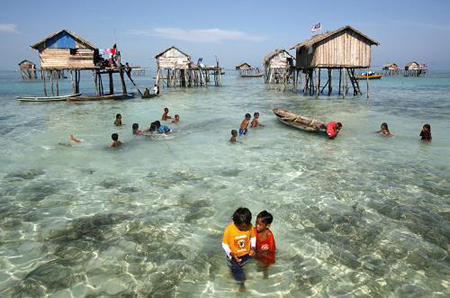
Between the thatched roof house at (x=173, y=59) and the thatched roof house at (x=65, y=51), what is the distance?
13.3 m

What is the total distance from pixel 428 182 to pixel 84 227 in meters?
9.74

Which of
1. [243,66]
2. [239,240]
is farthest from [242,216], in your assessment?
[243,66]

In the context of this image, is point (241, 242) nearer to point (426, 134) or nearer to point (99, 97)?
point (426, 134)

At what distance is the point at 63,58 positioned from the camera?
29.8 meters

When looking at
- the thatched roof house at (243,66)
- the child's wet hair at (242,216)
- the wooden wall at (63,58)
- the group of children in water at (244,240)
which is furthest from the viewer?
the thatched roof house at (243,66)

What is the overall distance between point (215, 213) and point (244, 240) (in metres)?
2.89

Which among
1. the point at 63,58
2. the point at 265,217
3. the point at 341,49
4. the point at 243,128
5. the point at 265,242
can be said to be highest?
the point at 341,49

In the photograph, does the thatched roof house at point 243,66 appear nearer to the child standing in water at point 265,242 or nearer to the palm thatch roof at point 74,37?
the palm thatch roof at point 74,37

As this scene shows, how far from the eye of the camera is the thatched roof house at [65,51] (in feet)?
96.8

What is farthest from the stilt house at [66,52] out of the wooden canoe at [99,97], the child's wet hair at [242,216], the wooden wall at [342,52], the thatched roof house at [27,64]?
the thatched roof house at [27,64]

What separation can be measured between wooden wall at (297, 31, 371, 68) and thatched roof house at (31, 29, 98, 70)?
21.3m

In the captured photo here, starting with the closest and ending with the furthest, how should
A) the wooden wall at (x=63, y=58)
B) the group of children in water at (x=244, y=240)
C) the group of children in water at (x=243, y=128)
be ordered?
the group of children in water at (x=244, y=240), the group of children in water at (x=243, y=128), the wooden wall at (x=63, y=58)

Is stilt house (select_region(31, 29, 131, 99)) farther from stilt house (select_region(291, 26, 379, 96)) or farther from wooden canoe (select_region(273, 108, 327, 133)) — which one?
wooden canoe (select_region(273, 108, 327, 133))

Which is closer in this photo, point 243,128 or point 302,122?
point 243,128
